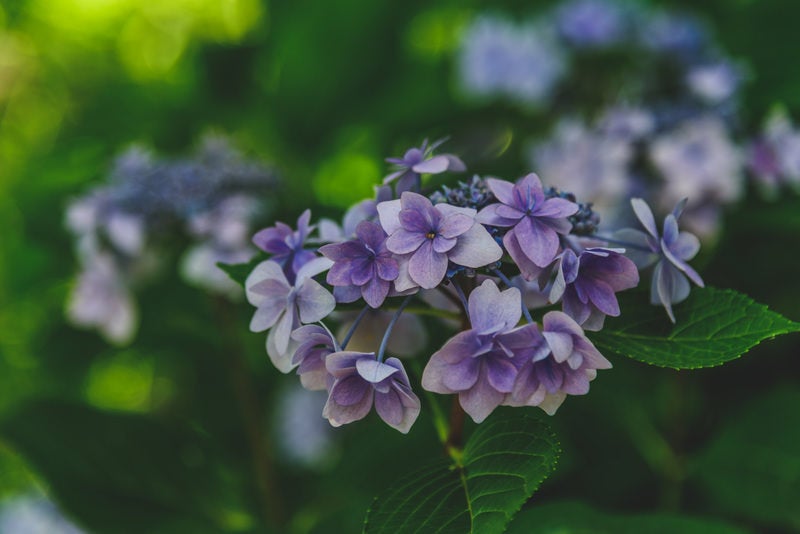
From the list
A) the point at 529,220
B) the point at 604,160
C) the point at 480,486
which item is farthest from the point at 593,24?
the point at 480,486

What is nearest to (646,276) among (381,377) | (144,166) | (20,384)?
(381,377)

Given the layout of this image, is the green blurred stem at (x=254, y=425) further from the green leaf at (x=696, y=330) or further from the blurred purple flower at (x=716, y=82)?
the blurred purple flower at (x=716, y=82)

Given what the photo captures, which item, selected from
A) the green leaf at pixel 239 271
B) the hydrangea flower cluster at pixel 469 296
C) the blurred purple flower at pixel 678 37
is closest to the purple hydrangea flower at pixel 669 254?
the hydrangea flower cluster at pixel 469 296

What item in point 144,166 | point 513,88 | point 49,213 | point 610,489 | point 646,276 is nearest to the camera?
point 646,276

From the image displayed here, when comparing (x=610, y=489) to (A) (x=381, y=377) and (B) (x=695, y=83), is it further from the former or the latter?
(A) (x=381, y=377)

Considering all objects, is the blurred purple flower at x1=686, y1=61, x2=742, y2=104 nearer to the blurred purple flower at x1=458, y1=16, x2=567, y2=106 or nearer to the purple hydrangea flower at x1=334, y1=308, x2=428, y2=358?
the blurred purple flower at x1=458, y1=16, x2=567, y2=106

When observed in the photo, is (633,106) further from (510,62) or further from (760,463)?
(760,463)
